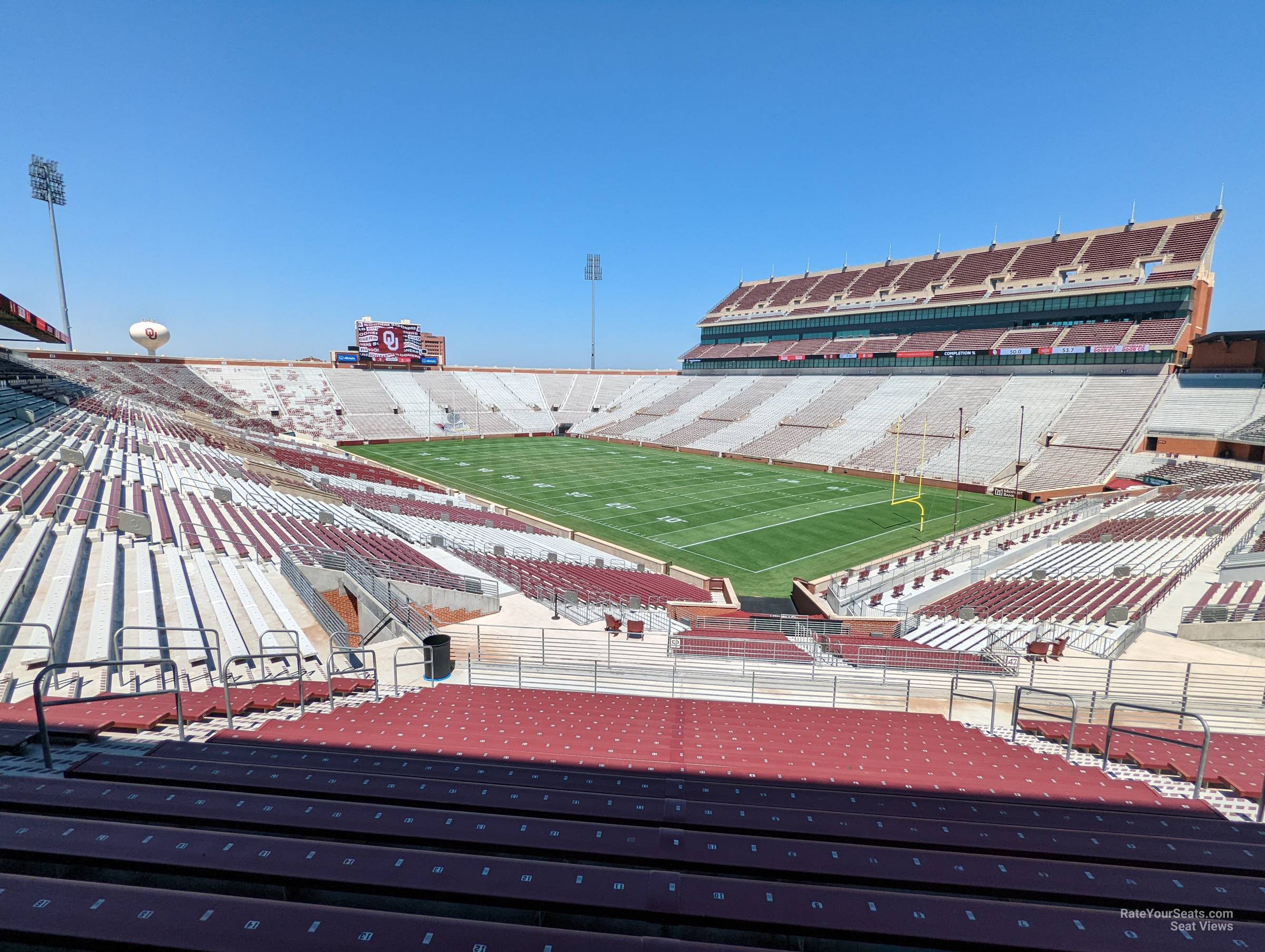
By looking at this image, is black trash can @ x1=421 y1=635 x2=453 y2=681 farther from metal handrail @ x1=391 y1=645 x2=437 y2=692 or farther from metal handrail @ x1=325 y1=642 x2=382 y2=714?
metal handrail @ x1=325 y1=642 x2=382 y2=714

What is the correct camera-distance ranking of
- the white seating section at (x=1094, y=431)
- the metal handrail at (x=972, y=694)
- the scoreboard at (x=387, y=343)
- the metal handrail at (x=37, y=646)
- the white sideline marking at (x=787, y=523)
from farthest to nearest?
the scoreboard at (x=387, y=343)
the white seating section at (x=1094, y=431)
the white sideline marking at (x=787, y=523)
the metal handrail at (x=972, y=694)
the metal handrail at (x=37, y=646)

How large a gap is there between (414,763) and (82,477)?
17994mm

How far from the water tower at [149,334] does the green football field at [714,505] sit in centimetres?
2784

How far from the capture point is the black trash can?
10000 millimetres

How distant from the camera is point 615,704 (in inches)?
365

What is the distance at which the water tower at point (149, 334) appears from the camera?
61781 millimetres

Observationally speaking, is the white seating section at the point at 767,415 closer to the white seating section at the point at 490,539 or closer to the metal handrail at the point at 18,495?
the white seating section at the point at 490,539

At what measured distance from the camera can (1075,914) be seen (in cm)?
300

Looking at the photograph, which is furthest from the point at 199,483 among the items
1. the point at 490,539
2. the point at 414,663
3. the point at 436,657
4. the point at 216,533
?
the point at 436,657

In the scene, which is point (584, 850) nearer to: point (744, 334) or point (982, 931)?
point (982, 931)

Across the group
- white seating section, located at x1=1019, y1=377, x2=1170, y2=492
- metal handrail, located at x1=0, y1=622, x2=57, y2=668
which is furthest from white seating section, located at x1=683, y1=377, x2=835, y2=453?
metal handrail, located at x1=0, y1=622, x2=57, y2=668

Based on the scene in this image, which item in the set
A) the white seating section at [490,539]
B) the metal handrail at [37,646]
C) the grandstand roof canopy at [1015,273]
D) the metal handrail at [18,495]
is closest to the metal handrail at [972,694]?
the metal handrail at [37,646]

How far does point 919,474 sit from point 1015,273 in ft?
97.8

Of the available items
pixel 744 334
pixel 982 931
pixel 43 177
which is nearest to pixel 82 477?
pixel 982 931
